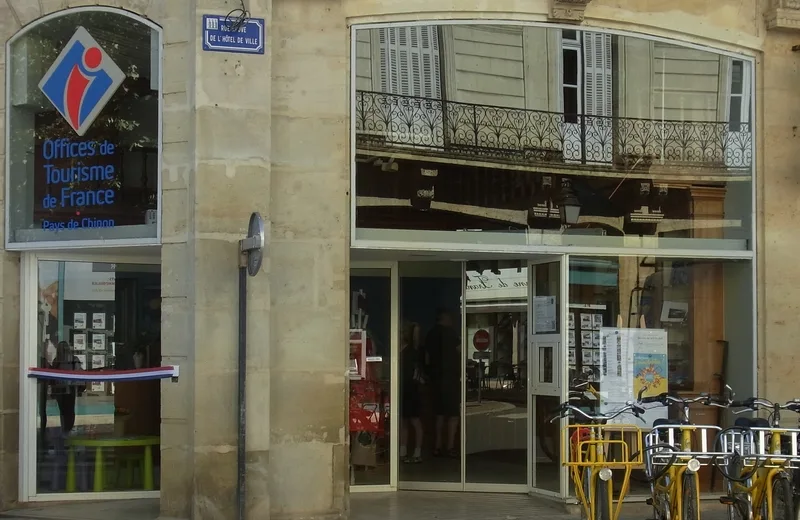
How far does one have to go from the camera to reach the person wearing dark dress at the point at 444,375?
11367 mm

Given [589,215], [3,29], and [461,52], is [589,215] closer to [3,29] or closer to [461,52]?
[461,52]

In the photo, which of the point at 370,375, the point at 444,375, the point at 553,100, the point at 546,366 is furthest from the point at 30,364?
the point at 553,100

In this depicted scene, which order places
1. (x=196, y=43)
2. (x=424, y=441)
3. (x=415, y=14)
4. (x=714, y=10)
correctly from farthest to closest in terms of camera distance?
(x=424, y=441) < (x=714, y=10) < (x=415, y=14) < (x=196, y=43)

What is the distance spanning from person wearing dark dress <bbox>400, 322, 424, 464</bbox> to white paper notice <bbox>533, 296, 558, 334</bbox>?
1.40m

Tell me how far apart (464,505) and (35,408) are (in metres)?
4.22

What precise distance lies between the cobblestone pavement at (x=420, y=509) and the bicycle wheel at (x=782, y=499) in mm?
1874

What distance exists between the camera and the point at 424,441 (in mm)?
11469

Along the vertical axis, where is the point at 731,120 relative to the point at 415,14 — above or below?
below

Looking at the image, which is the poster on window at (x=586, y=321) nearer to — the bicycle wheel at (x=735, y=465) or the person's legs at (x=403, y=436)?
the person's legs at (x=403, y=436)

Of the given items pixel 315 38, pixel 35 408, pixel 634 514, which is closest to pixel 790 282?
pixel 634 514

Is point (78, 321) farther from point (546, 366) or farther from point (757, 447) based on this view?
point (757, 447)

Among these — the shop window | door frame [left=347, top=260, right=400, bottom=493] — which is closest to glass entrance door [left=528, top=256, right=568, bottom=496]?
door frame [left=347, top=260, right=400, bottom=493]

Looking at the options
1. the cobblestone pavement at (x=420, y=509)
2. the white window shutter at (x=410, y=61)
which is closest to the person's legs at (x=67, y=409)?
the cobblestone pavement at (x=420, y=509)

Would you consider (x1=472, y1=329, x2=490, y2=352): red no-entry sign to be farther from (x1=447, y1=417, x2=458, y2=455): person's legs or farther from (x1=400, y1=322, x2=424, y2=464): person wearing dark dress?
(x1=447, y1=417, x2=458, y2=455): person's legs
